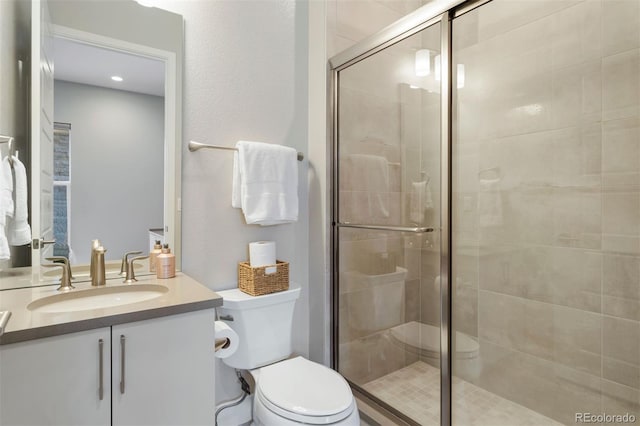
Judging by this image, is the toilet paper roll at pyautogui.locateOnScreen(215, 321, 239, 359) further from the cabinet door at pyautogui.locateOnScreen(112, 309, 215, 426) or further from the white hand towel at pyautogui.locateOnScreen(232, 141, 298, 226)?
the white hand towel at pyautogui.locateOnScreen(232, 141, 298, 226)

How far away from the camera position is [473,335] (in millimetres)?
1701

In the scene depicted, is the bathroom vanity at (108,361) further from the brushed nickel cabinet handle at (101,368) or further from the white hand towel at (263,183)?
the white hand towel at (263,183)

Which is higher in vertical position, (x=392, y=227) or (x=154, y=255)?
(x=392, y=227)

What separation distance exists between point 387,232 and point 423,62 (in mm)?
801

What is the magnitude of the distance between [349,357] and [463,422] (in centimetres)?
61

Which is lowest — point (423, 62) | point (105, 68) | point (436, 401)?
point (436, 401)

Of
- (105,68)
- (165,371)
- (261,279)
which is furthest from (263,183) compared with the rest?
(165,371)

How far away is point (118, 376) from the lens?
99 centimetres

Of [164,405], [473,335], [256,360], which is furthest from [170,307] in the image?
[473,335]

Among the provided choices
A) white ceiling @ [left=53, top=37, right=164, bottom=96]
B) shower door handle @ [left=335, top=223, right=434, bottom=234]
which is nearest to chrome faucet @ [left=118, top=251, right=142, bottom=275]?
white ceiling @ [left=53, top=37, right=164, bottom=96]

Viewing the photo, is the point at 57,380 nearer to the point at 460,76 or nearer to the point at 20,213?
the point at 20,213

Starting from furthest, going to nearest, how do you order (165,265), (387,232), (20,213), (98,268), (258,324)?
(387,232) < (258,324) < (165,265) < (98,268) < (20,213)

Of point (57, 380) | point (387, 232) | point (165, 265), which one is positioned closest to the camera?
point (57, 380)

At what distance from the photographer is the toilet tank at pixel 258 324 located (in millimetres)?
1530
